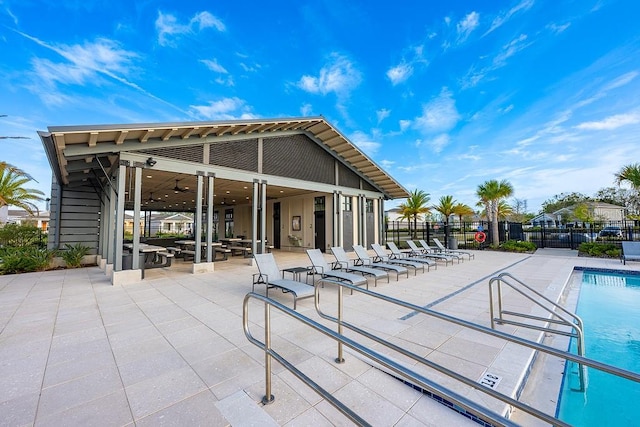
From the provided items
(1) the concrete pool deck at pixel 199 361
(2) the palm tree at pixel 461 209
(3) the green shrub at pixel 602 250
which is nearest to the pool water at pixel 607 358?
(1) the concrete pool deck at pixel 199 361

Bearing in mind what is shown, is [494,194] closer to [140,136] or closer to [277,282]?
[277,282]

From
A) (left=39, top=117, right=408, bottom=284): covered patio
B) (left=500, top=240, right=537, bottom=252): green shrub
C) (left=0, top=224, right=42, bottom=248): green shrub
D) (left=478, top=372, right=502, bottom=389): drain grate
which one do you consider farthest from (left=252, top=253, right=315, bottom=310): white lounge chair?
(left=500, top=240, right=537, bottom=252): green shrub

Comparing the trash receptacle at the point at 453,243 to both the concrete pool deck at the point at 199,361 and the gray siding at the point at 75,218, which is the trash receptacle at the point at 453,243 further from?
the gray siding at the point at 75,218

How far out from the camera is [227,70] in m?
16.3

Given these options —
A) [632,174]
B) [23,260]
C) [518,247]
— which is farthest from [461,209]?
[23,260]

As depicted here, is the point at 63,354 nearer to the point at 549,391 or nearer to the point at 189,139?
the point at 549,391

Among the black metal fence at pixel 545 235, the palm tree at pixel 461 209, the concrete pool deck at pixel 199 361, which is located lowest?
the concrete pool deck at pixel 199 361

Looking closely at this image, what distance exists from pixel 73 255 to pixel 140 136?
252 inches

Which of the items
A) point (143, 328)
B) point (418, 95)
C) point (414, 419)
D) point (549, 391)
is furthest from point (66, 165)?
point (418, 95)

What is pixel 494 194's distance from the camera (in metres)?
17.2

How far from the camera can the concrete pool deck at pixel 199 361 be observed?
2.23m

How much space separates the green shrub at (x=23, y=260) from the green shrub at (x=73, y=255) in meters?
0.44

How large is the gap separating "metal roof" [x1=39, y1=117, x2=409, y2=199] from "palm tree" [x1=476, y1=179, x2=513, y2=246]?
33.7ft

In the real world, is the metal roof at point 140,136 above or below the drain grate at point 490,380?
above
